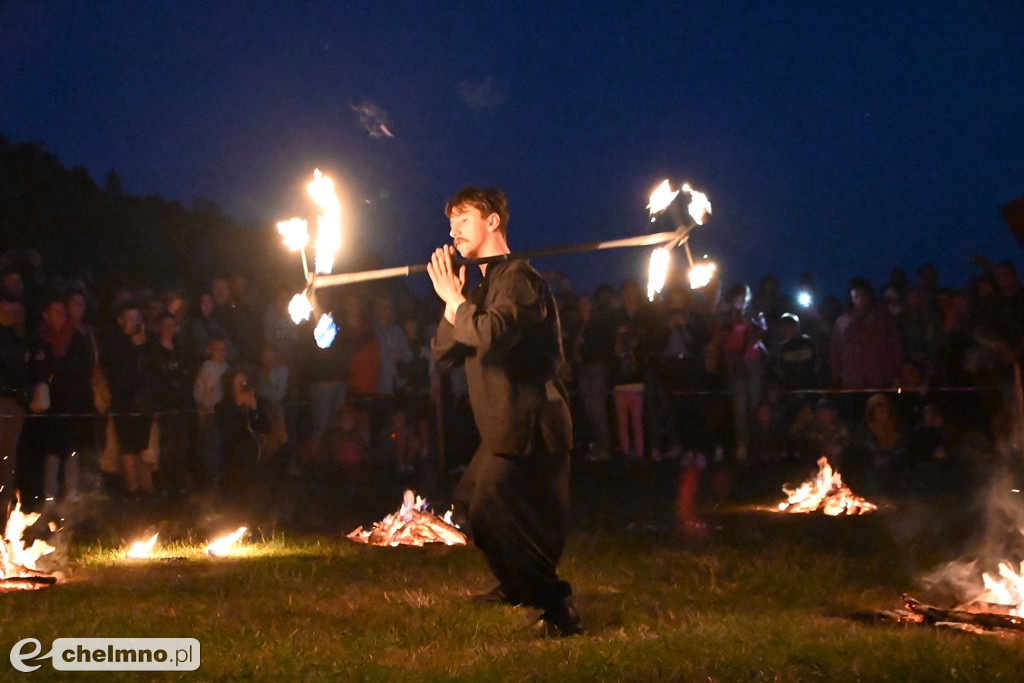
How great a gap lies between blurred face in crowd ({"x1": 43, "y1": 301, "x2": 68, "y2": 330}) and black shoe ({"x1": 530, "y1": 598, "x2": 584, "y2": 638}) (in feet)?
→ 24.7

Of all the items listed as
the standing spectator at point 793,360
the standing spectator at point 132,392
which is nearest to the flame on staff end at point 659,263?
the standing spectator at point 132,392

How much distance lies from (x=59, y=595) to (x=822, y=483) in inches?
276

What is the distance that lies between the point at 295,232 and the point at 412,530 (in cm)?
351

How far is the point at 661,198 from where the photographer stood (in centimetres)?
615

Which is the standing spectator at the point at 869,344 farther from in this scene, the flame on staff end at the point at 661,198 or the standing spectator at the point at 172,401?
the flame on staff end at the point at 661,198

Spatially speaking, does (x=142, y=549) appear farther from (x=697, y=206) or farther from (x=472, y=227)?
(x=697, y=206)

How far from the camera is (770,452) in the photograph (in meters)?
16.2

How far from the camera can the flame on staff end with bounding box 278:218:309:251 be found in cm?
709

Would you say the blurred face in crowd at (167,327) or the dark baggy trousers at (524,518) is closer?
the dark baggy trousers at (524,518)

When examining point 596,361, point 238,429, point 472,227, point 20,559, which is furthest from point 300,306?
point 596,361

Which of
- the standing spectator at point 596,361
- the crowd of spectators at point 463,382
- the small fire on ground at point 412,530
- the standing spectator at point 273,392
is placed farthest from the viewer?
the standing spectator at point 596,361

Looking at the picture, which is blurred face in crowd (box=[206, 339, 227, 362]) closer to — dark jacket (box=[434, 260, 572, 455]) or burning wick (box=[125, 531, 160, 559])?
burning wick (box=[125, 531, 160, 559])

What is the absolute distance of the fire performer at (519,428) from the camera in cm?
626

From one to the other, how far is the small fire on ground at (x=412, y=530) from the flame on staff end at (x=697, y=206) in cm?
433
